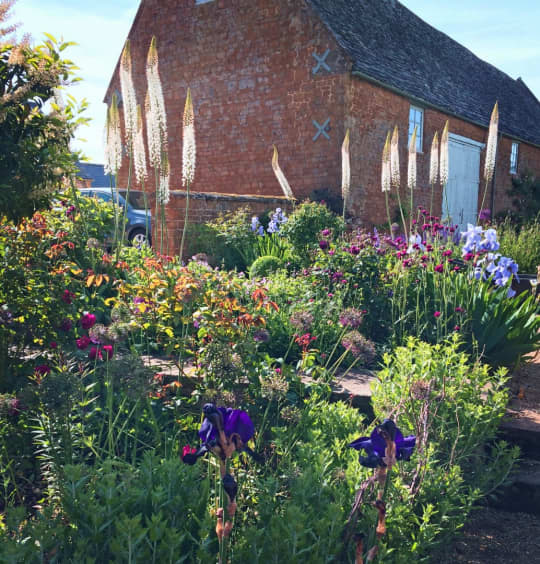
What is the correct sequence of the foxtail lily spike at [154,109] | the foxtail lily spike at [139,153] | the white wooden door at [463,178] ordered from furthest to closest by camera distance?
the white wooden door at [463,178]
the foxtail lily spike at [139,153]
the foxtail lily spike at [154,109]

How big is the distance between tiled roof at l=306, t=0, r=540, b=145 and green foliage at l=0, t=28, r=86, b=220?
994 cm

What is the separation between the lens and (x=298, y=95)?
12.5 m

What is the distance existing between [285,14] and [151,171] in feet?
19.3

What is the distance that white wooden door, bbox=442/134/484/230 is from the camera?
15898mm

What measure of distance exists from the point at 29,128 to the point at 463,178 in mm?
15968

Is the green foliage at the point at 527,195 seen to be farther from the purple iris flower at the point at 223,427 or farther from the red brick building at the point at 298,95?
the purple iris flower at the point at 223,427

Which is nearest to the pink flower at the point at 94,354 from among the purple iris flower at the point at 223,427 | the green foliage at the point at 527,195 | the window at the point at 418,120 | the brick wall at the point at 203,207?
the purple iris flower at the point at 223,427

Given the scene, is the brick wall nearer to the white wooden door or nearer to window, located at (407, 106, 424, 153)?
window, located at (407, 106, 424, 153)

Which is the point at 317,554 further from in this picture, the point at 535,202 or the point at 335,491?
the point at 535,202

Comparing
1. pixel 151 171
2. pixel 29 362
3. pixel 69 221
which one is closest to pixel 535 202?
pixel 151 171

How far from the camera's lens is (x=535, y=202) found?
17.0m

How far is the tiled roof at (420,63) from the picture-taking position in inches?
497

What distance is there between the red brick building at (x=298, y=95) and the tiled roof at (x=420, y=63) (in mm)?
70

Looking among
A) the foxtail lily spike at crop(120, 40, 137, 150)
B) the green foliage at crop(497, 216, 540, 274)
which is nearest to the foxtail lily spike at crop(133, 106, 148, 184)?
the foxtail lily spike at crop(120, 40, 137, 150)
